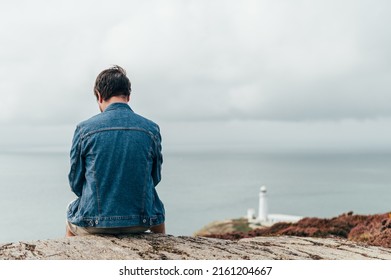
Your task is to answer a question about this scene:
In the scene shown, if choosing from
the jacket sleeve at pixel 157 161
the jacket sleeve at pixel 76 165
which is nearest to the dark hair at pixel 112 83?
the jacket sleeve at pixel 76 165

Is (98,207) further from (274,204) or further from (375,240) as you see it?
(274,204)

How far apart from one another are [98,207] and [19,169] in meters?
126

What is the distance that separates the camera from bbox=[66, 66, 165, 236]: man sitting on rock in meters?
3.82

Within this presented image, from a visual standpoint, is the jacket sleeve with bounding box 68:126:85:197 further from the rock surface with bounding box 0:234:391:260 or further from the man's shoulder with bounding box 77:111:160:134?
the rock surface with bounding box 0:234:391:260

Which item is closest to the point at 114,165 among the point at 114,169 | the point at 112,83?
the point at 114,169

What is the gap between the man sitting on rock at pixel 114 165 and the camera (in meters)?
3.82

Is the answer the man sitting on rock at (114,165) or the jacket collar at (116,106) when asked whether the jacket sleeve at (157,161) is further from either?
the jacket collar at (116,106)

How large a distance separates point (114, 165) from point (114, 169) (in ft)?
0.12

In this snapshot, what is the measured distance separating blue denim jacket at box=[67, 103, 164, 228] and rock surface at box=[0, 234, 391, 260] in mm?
196

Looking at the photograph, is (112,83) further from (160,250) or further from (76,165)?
(160,250)

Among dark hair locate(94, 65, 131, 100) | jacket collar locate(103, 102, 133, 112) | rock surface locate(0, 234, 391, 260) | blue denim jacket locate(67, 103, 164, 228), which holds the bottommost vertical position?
rock surface locate(0, 234, 391, 260)

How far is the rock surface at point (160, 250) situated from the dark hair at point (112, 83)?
134 centimetres

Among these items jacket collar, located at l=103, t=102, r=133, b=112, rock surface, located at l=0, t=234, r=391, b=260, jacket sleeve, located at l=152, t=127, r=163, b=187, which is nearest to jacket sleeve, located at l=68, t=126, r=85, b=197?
jacket collar, located at l=103, t=102, r=133, b=112

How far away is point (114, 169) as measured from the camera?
3.82m
